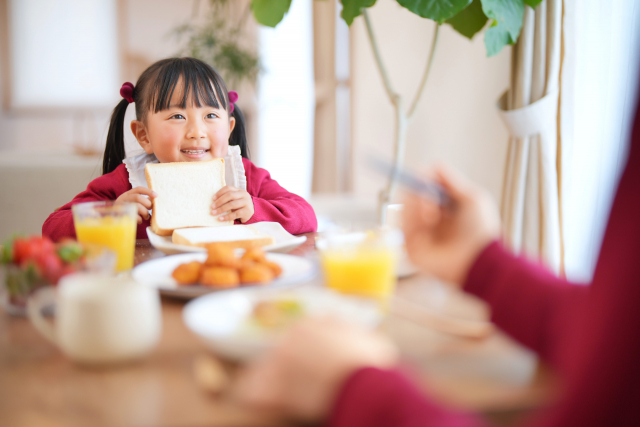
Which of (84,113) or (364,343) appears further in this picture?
(84,113)

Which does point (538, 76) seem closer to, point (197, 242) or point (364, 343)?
point (197, 242)

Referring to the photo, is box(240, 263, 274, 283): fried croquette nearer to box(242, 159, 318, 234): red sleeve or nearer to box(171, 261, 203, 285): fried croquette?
box(171, 261, 203, 285): fried croquette

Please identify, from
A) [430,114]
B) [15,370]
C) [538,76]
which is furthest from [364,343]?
[430,114]

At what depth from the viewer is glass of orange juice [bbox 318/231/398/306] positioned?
719mm

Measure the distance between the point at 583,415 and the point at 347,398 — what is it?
177mm

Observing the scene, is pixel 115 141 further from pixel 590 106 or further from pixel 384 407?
pixel 590 106

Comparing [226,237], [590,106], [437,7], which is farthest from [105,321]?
[590,106]

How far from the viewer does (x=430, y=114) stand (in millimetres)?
3172

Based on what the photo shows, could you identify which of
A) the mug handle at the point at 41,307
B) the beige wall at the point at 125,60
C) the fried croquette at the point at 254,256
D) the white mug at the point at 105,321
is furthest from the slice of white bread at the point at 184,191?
the beige wall at the point at 125,60

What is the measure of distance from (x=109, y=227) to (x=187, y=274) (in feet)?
0.74

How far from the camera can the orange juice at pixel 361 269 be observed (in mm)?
718

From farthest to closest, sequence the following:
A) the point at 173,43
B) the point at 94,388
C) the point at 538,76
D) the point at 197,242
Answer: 1. the point at 173,43
2. the point at 538,76
3. the point at 197,242
4. the point at 94,388

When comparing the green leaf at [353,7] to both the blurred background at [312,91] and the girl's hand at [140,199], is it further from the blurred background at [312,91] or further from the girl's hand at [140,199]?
the girl's hand at [140,199]

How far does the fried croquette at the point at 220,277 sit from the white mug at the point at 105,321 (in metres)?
0.18
